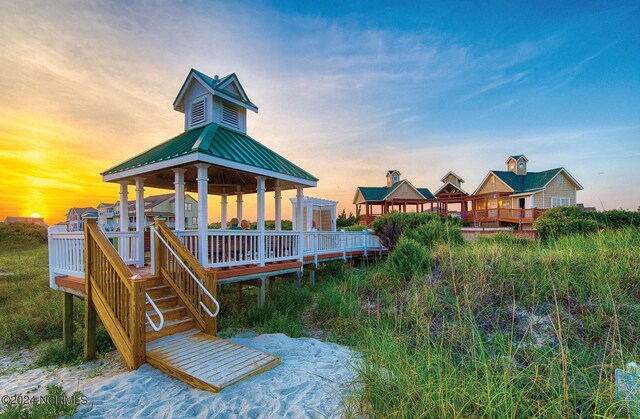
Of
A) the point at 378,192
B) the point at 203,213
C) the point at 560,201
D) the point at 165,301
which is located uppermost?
the point at 378,192

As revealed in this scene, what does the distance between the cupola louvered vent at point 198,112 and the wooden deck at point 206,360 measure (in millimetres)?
6481

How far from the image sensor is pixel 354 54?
424 inches

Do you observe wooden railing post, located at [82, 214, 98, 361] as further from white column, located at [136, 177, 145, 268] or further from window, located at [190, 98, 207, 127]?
window, located at [190, 98, 207, 127]

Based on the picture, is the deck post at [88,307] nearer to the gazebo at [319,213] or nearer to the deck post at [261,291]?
the deck post at [261,291]

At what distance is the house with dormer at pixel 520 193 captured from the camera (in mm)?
26422

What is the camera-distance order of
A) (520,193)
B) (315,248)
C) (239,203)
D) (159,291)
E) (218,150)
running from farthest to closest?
(520,193) → (239,203) → (315,248) → (218,150) → (159,291)

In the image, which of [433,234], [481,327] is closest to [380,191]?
[433,234]

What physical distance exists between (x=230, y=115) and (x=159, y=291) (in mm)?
5848

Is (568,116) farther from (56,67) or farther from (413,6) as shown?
(56,67)

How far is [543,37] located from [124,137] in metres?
15.1

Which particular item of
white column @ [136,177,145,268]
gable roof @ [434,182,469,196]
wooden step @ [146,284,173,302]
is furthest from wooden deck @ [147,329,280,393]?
gable roof @ [434,182,469,196]

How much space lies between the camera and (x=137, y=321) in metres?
4.41

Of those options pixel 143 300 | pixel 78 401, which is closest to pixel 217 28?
pixel 143 300

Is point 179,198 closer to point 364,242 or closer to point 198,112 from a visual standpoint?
point 198,112
